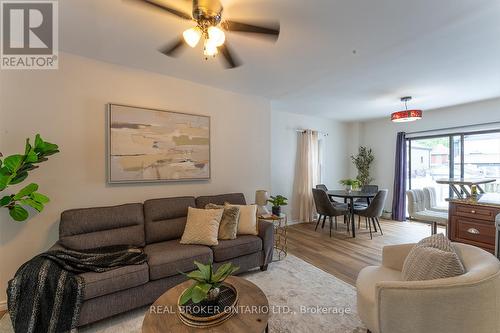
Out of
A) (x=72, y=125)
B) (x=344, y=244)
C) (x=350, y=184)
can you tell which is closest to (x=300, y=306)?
(x=344, y=244)

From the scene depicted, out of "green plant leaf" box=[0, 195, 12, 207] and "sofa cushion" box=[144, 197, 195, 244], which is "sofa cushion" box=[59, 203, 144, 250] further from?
"green plant leaf" box=[0, 195, 12, 207]

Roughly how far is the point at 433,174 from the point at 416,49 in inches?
158

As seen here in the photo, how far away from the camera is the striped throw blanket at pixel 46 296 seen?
61.4 inches

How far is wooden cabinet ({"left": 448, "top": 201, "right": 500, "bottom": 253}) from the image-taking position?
2561 mm

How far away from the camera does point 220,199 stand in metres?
3.07

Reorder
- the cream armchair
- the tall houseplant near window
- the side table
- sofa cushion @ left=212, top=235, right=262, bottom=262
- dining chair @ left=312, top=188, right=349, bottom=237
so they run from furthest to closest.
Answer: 1. the tall houseplant near window
2. dining chair @ left=312, top=188, right=349, bottom=237
3. the side table
4. sofa cushion @ left=212, top=235, right=262, bottom=262
5. the cream armchair

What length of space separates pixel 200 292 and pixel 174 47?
183 cm

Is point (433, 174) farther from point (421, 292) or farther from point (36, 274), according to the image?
point (36, 274)

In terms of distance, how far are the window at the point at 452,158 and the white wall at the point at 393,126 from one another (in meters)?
0.31

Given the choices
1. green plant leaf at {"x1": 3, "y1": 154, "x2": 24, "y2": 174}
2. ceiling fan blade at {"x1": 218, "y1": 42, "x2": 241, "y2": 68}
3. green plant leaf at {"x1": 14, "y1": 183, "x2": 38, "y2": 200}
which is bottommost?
green plant leaf at {"x1": 14, "y1": 183, "x2": 38, "y2": 200}

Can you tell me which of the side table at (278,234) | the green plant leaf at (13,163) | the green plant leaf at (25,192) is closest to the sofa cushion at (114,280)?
the green plant leaf at (25,192)

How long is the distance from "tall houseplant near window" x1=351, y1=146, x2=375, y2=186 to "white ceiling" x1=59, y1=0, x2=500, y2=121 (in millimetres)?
2400

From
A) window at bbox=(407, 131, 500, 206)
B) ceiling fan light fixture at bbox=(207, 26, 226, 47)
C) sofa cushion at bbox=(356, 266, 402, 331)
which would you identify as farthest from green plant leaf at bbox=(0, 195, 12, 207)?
window at bbox=(407, 131, 500, 206)

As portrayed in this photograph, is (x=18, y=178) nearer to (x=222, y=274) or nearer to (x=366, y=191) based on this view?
(x=222, y=274)
